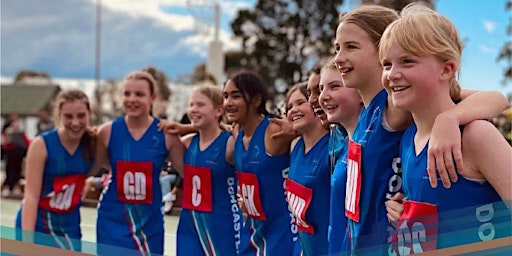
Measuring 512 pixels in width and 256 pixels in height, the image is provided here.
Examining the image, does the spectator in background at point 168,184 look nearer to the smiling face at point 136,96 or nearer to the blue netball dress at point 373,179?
the smiling face at point 136,96

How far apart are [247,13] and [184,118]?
3318 cm

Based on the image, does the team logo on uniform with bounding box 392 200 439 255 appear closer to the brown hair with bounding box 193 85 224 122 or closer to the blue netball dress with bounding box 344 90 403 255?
the blue netball dress with bounding box 344 90 403 255

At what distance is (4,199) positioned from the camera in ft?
38.2

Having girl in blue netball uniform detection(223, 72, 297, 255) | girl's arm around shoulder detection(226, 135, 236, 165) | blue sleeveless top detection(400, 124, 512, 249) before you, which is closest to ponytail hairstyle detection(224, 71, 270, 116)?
girl in blue netball uniform detection(223, 72, 297, 255)

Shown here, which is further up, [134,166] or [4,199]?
[134,166]

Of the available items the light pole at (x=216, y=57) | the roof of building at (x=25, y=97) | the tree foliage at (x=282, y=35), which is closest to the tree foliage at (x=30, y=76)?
the roof of building at (x=25, y=97)

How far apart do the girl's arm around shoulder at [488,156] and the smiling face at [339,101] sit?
2.42 feet

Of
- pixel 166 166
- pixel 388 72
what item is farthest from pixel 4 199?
pixel 388 72

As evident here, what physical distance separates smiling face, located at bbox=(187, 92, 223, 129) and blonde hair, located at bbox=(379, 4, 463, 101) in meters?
2.07

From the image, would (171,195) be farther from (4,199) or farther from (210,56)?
(210,56)

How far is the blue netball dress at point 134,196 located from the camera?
158 inches

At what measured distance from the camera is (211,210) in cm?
382

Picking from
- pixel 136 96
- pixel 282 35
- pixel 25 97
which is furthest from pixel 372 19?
pixel 25 97

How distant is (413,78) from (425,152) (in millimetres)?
207
